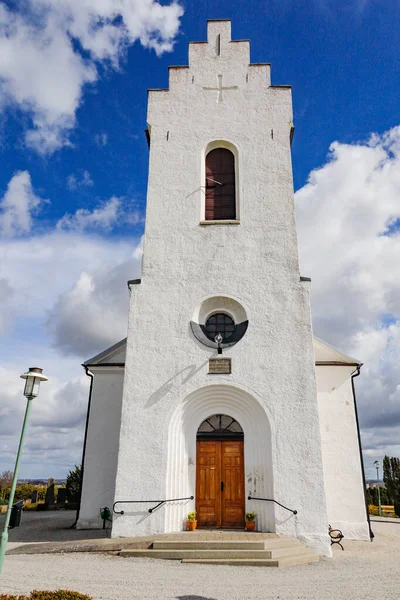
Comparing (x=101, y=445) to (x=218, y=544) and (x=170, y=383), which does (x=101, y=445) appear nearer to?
(x=170, y=383)

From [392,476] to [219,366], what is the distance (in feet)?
113

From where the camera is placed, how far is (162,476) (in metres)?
11.4

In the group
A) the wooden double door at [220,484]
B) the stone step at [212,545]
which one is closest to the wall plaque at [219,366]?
the wooden double door at [220,484]

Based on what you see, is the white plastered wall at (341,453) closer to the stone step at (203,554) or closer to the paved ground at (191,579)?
the paved ground at (191,579)

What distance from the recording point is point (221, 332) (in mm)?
Result: 13227

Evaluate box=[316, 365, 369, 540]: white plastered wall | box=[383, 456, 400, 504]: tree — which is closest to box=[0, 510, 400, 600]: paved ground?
box=[316, 365, 369, 540]: white plastered wall

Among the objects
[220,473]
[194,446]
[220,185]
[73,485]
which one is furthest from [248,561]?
[73,485]

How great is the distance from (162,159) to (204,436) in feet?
29.5

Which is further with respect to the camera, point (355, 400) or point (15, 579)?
point (355, 400)

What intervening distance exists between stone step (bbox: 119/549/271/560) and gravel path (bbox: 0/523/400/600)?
26cm

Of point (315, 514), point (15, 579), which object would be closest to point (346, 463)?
point (315, 514)

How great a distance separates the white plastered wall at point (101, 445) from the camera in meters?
14.2

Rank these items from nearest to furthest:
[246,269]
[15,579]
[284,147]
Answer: [15,579], [246,269], [284,147]

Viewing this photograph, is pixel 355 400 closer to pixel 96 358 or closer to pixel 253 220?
pixel 253 220
